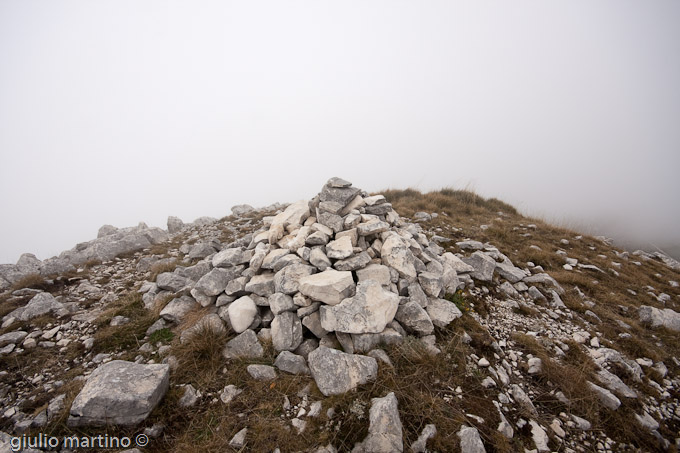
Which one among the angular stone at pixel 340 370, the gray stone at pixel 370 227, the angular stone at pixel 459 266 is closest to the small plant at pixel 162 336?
the angular stone at pixel 340 370

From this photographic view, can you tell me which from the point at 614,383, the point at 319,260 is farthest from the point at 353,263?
the point at 614,383

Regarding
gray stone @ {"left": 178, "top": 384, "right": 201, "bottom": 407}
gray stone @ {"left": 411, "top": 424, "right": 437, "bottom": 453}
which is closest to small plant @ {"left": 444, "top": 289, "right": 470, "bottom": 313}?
gray stone @ {"left": 411, "top": 424, "right": 437, "bottom": 453}

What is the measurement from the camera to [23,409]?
3.43 m

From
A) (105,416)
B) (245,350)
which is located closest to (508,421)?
(245,350)

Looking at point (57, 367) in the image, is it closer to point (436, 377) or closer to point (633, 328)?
point (436, 377)

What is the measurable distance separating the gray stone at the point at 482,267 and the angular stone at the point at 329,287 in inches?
134

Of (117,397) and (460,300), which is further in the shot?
(460,300)

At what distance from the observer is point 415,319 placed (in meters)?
4.11

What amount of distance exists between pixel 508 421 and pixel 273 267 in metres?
4.09

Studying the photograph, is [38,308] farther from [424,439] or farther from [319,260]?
[424,439]

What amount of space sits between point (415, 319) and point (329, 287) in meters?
1.48

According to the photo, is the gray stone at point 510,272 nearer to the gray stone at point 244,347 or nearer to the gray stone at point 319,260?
the gray stone at point 319,260

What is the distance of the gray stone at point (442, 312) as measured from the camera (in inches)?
171

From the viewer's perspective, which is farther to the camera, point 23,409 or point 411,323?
point 411,323
